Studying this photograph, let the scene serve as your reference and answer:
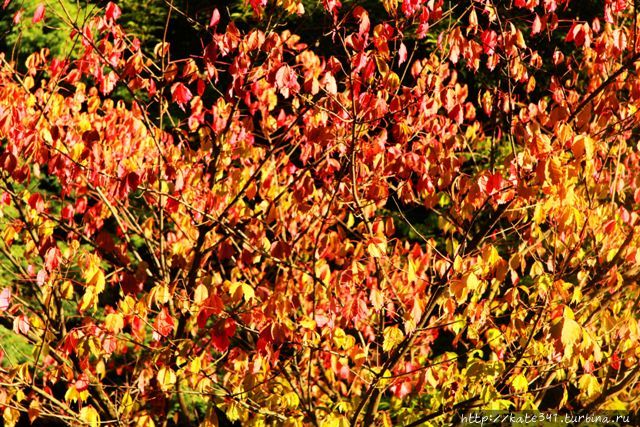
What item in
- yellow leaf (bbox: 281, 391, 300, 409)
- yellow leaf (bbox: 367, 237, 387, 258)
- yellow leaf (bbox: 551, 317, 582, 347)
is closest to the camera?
yellow leaf (bbox: 551, 317, 582, 347)

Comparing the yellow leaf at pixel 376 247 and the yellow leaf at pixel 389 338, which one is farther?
the yellow leaf at pixel 389 338

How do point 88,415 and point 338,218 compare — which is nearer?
point 88,415

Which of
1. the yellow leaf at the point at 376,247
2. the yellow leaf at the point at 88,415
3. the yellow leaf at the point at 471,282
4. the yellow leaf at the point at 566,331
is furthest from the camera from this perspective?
the yellow leaf at the point at 88,415

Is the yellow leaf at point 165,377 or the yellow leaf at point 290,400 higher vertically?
the yellow leaf at point 165,377

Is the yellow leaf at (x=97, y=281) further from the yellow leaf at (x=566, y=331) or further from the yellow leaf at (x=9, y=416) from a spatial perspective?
the yellow leaf at (x=566, y=331)

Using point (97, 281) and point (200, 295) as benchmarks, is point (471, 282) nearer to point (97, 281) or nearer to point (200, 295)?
point (200, 295)

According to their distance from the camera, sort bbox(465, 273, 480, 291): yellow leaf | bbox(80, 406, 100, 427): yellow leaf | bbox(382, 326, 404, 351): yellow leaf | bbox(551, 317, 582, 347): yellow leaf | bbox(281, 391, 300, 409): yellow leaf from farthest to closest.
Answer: bbox(281, 391, 300, 409): yellow leaf, bbox(382, 326, 404, 351): yellow leaf, bbox(80, 406, 100, 427): yellow leaf, bbox(465, 273, 480, 291): yellow leaf, bbox(551, 317, 582, 347): yellow leaf

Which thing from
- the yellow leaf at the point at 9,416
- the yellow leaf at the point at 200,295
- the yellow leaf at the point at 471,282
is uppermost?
the yellow leaf at the point at 471,282

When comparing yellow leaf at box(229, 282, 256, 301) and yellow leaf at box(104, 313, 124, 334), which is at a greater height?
yellow leaf at box(229, 282, 256, 301)

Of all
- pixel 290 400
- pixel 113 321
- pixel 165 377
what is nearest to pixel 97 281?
pixel 113 321

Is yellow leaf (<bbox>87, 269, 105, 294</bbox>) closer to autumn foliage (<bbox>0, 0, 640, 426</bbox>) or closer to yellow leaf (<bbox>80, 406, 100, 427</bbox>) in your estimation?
autumn foliage (<bbox>0, 0, 640, 426</bbox>)

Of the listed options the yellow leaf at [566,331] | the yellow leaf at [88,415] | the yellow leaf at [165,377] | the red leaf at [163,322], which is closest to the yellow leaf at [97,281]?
the red leaf at [163,322]

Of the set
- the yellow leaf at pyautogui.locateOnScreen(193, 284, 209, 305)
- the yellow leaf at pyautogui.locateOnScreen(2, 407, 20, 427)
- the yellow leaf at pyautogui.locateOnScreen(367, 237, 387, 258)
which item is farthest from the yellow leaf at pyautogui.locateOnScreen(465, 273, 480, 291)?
the yellow leaf at pyautogui.locateOnScreen(2, 407, 20, 427)

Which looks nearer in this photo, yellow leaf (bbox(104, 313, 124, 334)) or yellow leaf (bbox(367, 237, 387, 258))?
yellow leaf (bbox(104, 313, 124, 334))
